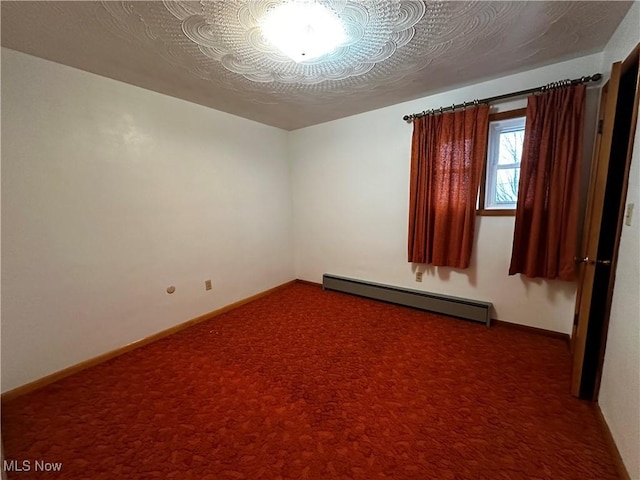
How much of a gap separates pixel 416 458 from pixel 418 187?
92.5 inches

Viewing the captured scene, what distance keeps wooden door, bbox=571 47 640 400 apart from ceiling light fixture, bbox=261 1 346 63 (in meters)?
1.65

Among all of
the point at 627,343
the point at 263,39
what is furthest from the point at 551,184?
the point at 263,39

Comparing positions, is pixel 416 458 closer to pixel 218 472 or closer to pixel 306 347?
pixel 218 472

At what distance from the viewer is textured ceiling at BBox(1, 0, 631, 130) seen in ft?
4.75

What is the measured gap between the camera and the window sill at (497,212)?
2439 mm

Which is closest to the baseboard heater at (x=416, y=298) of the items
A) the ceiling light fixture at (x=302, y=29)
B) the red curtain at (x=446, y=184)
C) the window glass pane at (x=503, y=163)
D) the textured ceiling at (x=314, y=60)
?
the red curtain at (x=446, y=184)

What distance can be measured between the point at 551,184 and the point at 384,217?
1.58m

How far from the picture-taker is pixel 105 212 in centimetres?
220

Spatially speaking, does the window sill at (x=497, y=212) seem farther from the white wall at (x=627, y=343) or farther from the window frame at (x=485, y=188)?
the white wall at (x=627, y=343)

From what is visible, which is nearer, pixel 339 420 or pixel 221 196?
pixel 339 420

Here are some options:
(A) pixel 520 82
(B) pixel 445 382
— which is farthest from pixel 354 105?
(B) pixel 445 382

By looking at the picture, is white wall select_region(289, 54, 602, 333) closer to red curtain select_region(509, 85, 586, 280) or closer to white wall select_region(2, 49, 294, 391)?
red curtain select_region(509, 85, 586, 280)

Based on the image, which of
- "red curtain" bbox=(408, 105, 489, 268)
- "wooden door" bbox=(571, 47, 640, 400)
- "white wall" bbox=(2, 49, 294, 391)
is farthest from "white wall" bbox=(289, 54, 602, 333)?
"white wall" bbox=(2, 49, 294, 391)

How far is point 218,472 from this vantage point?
1.26 m
